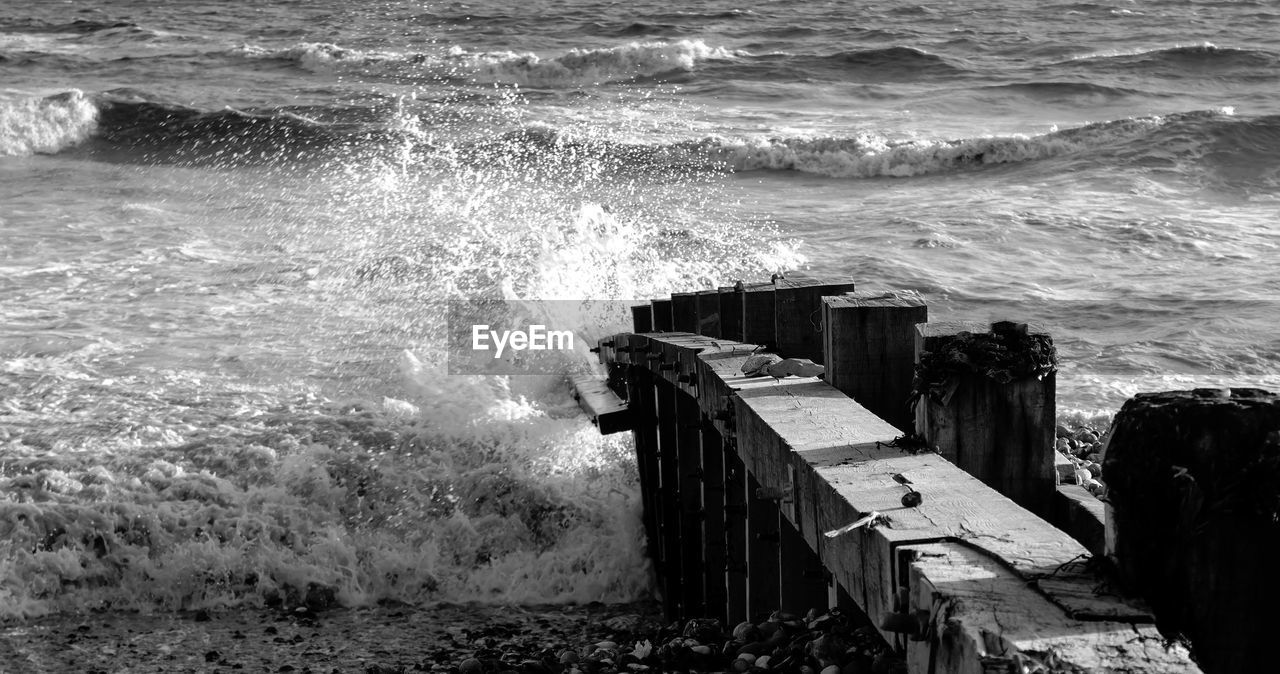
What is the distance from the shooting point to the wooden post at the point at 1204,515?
256 cm

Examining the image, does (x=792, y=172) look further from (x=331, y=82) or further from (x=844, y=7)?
(x=844, y=7)

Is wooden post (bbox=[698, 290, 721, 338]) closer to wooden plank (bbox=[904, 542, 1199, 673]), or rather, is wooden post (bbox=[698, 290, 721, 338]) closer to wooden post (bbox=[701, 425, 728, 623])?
wooden post (bbox=[701, 425, 728, 623])

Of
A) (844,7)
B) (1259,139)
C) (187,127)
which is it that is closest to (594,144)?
(187,127)

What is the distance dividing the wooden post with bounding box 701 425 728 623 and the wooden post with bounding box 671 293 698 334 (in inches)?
31.0

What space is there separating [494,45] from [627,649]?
27629 millimetres

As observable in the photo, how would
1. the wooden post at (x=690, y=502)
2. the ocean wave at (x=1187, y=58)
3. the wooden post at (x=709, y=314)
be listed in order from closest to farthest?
1. the wooden post at (x=709, y=314)
2. the wooden post at (x=690, y=502)
3. the ocean wave at (x=1187, y=58)

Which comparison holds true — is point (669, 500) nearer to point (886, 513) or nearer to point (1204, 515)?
point (886, 513)

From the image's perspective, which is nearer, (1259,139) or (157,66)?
(1259,139)

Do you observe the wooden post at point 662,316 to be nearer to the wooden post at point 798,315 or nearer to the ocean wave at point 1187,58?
the wooden post at point 798,315

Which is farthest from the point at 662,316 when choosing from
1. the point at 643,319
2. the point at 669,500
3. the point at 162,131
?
the point at 162,131

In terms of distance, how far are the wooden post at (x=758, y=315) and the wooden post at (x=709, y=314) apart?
0.55 metres

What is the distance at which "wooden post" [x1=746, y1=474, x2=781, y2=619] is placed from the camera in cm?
548

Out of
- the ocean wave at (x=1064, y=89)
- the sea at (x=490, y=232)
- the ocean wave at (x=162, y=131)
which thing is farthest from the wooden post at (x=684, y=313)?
the ocean wave at (x=1064, y=89)

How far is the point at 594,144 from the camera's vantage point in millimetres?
22719
